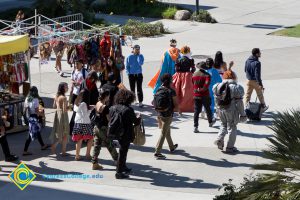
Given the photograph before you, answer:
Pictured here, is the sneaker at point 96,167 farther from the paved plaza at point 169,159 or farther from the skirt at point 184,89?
the skirt at point 184,89

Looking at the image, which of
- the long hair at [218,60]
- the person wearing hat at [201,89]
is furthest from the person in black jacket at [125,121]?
the long hair at [218,60]

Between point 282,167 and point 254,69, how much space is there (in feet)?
27.4

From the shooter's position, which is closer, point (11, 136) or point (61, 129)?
point (61, 129)

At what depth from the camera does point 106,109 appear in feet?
40.5

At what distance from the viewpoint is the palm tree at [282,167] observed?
7.76m

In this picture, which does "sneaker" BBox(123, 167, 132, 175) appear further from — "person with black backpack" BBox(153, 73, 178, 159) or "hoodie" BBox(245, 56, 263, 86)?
"hoodie" BBox(245, 56, 263, 86)

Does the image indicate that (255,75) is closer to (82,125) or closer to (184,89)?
(184,89)

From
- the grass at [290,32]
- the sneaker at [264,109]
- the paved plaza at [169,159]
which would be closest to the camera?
the paved plaza at [169,159]

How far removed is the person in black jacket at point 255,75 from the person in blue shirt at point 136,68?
8.53 ft

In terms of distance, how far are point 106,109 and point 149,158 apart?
1542 mm

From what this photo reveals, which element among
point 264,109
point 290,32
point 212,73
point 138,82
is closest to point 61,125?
point 212,73

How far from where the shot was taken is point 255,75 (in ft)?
53.1

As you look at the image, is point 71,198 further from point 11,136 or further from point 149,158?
point 11,136

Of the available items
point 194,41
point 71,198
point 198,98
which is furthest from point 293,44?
point 71,198
